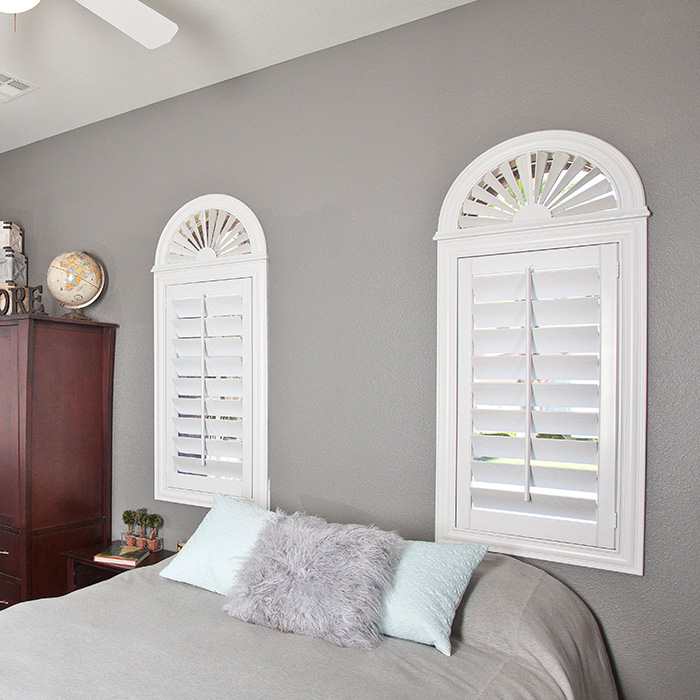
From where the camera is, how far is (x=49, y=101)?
3027mm

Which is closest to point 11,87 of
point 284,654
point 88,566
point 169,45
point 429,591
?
point 169,45

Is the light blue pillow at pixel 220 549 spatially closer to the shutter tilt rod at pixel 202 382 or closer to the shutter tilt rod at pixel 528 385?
the shutter tilt rod at pixel 202 382

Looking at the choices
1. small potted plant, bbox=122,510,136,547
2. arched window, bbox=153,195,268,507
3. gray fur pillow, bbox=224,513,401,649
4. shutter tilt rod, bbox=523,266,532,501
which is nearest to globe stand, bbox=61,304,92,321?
arched window, bbox=153,195,268,507

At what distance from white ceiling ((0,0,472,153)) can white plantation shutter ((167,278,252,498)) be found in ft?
3.20

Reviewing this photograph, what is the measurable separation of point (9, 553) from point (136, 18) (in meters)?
2.39

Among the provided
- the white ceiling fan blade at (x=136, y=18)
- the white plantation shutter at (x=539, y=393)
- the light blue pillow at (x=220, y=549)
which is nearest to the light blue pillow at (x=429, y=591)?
the white plantation shutter at (x=539, y=393)

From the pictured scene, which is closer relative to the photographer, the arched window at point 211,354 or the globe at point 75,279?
the arched window at point 211,354

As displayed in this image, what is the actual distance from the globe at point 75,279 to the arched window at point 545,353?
1.93 metres

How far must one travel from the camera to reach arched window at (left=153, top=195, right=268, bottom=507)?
8.91ft

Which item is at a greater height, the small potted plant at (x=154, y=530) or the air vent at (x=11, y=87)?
the air vent at (x=11, y=87)

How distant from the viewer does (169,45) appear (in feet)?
8.31

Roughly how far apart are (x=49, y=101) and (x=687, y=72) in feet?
9.28

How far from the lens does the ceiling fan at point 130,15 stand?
180 cm

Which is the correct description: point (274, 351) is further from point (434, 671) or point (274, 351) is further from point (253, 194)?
point (434, 671)
